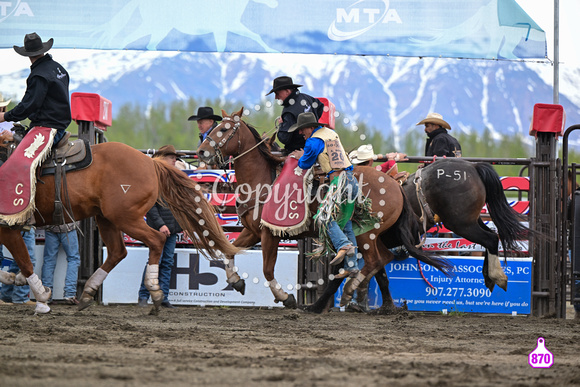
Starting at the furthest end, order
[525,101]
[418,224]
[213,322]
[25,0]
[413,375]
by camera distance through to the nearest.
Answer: [525,101] → [25,0] → [418,224] → [213,322] → [413,375]

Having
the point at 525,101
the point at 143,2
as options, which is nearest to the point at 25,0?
the point at 143,2

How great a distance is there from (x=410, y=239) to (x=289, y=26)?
164 inches

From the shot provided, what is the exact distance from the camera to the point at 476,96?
1556 inches

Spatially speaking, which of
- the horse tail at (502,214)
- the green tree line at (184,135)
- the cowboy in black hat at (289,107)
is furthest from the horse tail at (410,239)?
the green tree line at (184,135)

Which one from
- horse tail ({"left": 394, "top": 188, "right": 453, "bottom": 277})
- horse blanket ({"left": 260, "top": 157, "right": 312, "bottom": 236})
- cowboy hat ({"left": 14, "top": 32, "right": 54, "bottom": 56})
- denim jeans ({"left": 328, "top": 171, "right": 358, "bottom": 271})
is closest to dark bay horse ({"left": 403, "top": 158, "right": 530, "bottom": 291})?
horse tail ({"left": 394, "top": 188, "right": 453, "bottom": 277})

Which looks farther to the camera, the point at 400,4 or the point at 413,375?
the point at 400,4

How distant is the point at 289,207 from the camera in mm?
7184

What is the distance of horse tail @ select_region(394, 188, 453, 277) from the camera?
773cm

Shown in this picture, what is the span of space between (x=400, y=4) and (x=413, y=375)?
7.49m

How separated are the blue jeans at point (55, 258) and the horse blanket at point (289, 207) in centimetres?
267

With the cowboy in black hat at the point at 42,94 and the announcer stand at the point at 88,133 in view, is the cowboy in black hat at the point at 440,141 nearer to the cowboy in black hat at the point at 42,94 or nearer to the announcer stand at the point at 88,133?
the announcer stand at the point at 88,133

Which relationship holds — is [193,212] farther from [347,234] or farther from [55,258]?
[55,258]

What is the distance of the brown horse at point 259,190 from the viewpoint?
24.6 feet

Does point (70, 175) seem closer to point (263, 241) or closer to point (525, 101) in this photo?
point (263, 241)
